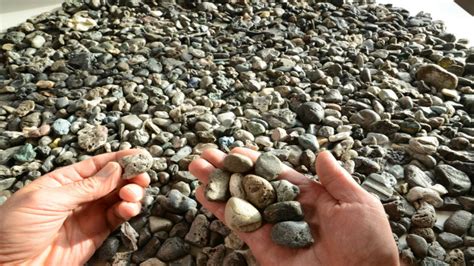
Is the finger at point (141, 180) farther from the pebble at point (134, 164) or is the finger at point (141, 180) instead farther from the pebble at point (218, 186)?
the pebble at point (218, 186)

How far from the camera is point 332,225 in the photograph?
2.91ft

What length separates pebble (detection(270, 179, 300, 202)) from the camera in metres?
0.95

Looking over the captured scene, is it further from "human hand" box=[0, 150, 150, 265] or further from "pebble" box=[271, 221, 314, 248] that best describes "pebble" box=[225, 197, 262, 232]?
"human hand" box=[0, 150, 150, 265]

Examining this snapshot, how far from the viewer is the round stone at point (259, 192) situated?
94 centimetres

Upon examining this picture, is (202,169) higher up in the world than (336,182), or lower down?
lower down

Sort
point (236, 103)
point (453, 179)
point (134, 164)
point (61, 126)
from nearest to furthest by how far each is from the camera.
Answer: point (134, 164) → point (453, 179) → point (61, 126) → point (236, 103)

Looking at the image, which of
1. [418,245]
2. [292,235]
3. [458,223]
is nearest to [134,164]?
[292,235]

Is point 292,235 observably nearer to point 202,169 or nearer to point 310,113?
point 202,169

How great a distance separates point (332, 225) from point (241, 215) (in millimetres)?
190

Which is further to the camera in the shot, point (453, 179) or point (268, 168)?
point (453, 179)

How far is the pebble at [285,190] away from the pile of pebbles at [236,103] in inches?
6.3

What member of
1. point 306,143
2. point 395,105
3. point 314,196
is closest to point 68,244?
point 314,196

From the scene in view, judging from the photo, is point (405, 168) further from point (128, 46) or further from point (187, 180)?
point (128, 46)

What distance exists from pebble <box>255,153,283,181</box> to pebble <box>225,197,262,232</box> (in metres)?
0.09
